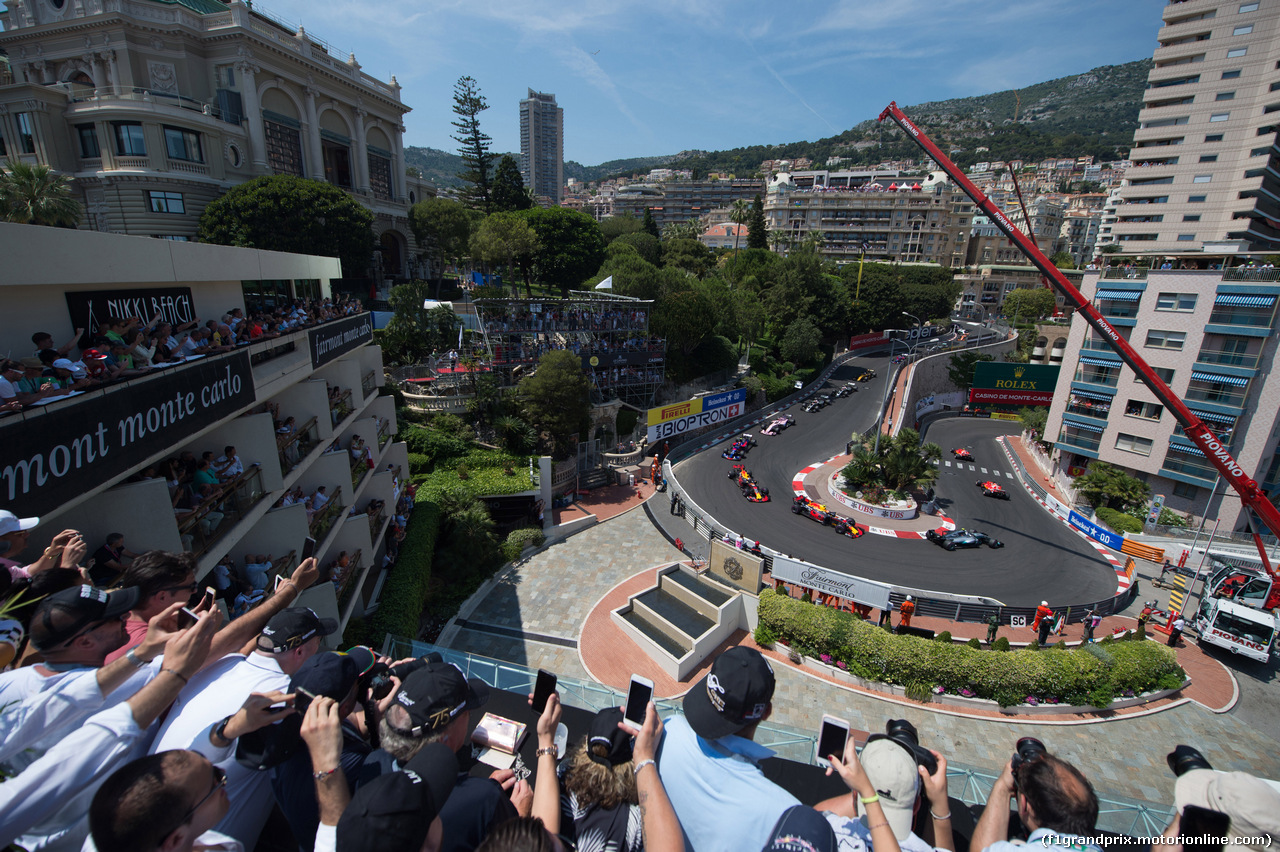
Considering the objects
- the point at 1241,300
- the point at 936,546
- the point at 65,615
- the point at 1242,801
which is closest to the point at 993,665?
the point at 936,546

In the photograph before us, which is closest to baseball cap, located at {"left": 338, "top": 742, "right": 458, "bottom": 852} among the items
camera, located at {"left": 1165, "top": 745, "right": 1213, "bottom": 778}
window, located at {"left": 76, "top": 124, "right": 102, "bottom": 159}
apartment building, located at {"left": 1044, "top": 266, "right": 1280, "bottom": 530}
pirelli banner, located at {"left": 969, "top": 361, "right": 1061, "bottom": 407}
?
camera, located at {"left": 1165, "top": 745, "right": 1213, "bottom": 778}

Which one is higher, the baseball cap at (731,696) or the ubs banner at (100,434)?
the ubs banner at (100,434)

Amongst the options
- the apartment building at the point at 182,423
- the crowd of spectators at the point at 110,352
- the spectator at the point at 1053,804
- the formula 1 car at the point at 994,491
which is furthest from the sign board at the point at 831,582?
the formula 1 car at the point at 994,491

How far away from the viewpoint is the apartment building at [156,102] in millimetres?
32625

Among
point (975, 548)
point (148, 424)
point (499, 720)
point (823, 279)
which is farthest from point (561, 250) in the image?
point (499, 720)

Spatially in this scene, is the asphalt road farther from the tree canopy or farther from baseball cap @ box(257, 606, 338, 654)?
the tree canopy

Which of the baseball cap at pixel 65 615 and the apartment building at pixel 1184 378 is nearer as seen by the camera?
the baseball cap at pixel 65 615

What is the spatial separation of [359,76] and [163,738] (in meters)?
59.1

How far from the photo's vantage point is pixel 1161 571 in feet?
80.3

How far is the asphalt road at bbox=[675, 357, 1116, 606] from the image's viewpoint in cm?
2300

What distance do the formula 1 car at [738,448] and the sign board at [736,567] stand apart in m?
15.5

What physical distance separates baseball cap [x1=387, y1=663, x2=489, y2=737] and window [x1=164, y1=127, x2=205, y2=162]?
1811 inches

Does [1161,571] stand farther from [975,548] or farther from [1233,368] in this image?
[1233,368]

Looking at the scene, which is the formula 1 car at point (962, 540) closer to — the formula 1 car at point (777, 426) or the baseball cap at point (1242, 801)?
the formula 1 car at point (777, 426)
